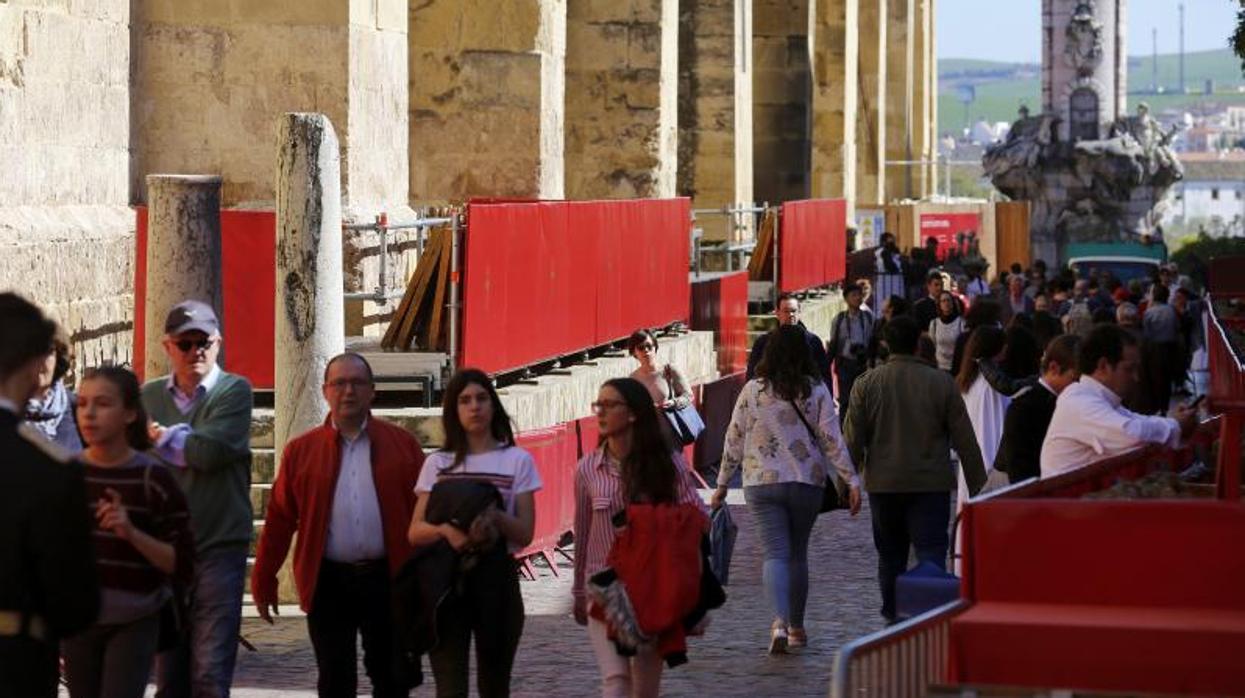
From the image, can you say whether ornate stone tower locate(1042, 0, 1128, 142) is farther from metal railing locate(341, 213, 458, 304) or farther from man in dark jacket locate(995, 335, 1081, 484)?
man in dark jacket locate(995, 335, 1081, 484)

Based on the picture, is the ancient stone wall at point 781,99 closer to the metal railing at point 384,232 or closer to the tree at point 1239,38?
the tree at point 1239,38

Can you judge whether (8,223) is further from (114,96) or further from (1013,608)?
(1013,608)

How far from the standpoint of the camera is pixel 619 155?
96.1 ft

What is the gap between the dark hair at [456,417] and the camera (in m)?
9.52

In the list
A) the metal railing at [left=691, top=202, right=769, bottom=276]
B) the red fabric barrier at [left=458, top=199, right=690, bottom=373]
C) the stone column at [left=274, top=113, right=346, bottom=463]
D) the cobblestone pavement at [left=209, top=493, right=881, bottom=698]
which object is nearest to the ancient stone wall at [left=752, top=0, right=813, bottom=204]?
the metal railing at [left=691, top=202, right=769, bottom=276]

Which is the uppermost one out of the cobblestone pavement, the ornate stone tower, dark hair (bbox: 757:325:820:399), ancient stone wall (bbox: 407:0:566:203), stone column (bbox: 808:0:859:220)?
the ornate stone tower

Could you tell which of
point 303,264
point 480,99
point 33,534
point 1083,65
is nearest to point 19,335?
point 33,534

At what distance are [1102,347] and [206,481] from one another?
341 centimetres

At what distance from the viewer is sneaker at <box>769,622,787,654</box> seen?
12.8 m

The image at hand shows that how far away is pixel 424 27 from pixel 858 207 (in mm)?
33136

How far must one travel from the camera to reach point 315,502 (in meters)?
9.51

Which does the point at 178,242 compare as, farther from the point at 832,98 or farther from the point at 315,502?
the point at 832,98

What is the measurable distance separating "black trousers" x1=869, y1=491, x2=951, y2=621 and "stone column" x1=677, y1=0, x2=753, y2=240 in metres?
21.4

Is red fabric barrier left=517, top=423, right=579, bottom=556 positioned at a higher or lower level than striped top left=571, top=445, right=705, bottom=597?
lower
